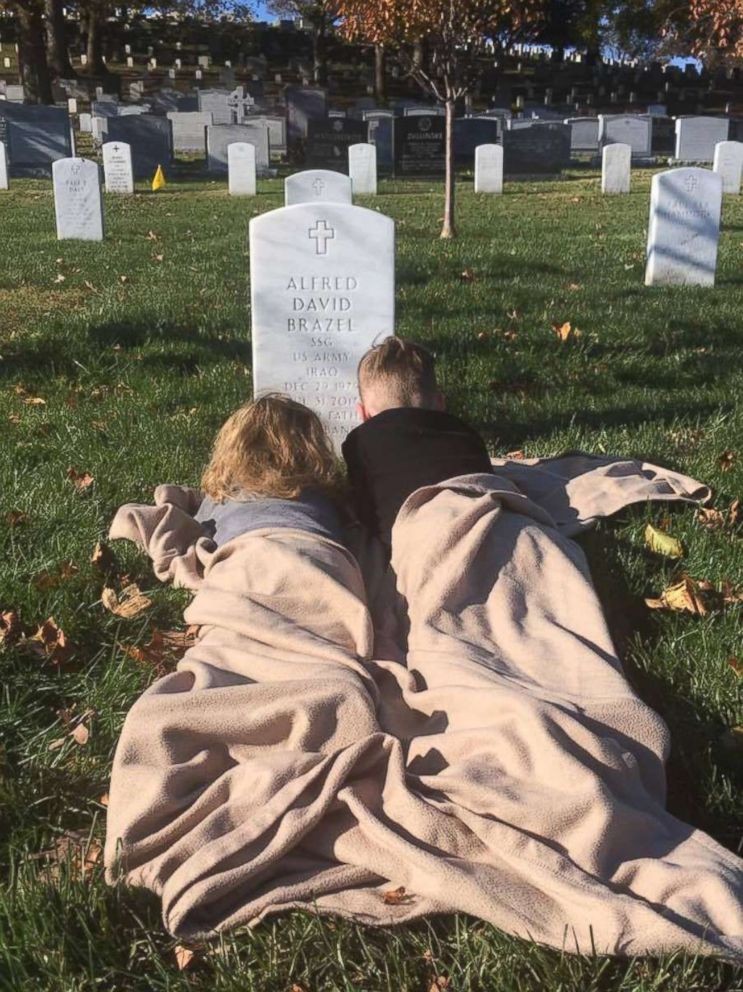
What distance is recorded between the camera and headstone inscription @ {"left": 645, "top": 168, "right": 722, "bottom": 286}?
9672 millimetres

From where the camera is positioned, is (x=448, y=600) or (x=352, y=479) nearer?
(x=448, y=600)

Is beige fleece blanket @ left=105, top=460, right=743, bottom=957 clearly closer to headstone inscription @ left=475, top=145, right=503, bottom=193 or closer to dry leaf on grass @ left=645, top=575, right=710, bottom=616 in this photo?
dry leaf on grass @ left=645, top=575, right=710, bottom=616

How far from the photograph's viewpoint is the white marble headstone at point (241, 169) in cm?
2131

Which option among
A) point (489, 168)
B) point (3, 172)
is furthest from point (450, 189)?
point (3, 172)

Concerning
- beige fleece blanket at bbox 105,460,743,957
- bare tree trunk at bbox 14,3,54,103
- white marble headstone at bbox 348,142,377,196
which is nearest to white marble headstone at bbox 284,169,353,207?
beige fleece blanket at bbox 105,460,743,957

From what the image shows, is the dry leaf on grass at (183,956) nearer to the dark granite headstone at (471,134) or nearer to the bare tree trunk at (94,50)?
the dark granite headstone at (471,134)

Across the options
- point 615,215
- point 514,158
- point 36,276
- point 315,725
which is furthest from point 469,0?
point 514,158

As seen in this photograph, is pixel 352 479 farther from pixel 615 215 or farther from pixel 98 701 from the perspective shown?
pixel 615 215

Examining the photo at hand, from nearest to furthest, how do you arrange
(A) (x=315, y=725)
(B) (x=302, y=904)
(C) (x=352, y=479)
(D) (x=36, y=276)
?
A: (B) (x=302, y=904) → (A) (x=315, y=725) → (C) (x=352, y=479) → (D) (x=36, y=276)

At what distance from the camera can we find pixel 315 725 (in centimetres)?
261

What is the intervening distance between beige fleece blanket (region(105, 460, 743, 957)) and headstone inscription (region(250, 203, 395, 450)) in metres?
2.44

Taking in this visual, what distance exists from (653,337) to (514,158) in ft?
67.7

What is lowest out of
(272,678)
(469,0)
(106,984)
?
(106,984)

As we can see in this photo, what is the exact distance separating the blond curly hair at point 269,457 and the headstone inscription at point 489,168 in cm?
1984
